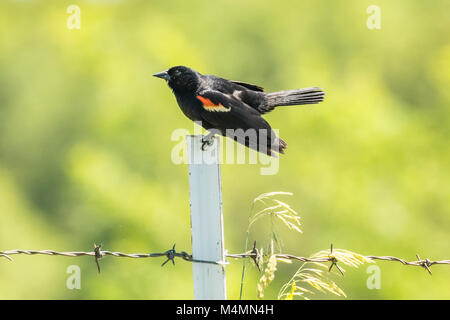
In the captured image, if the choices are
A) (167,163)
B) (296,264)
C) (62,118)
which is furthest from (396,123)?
(62,118)

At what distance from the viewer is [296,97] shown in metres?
5.79

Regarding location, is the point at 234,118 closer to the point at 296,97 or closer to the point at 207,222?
the point at 296,97

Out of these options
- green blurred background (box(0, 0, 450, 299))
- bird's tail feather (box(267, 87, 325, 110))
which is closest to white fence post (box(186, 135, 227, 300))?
bird's tail feather (box(267, 87, 325, 110))

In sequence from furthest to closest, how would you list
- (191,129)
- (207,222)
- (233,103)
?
(191,129)
(233,103)
(207,222)

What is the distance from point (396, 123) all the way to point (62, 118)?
893 centimetres

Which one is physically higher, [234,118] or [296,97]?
[296,97]

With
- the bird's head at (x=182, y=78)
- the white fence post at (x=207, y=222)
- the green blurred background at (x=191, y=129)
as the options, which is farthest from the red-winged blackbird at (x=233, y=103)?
the green blurred background at (x=191, y=129)

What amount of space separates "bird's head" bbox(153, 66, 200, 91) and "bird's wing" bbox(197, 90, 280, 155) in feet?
0.64

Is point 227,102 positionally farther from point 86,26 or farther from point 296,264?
point 86,26

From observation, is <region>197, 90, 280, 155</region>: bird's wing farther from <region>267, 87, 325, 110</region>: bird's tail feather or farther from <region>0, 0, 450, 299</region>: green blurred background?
<region>0, 0, 450, 299</region>: green blurred background

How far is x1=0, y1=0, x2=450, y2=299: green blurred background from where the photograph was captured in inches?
445

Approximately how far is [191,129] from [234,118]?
7421 millimetres

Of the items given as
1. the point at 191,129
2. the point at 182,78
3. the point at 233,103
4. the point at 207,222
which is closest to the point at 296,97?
the point at 233,103
